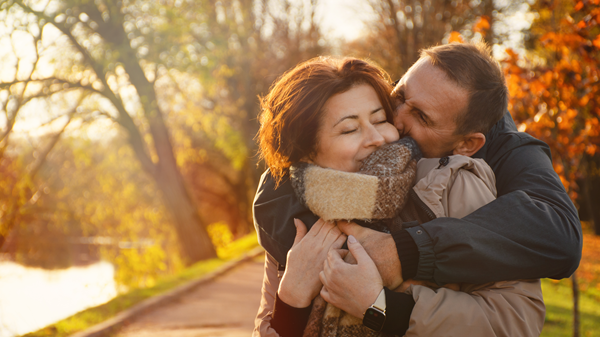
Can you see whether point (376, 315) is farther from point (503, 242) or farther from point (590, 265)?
point (590, 265)

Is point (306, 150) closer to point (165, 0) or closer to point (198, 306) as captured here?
point (198, 306)

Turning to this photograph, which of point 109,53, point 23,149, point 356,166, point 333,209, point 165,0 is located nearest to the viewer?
point 333,209

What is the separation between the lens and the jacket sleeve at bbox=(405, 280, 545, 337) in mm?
1448

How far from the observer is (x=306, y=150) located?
189 centimetres

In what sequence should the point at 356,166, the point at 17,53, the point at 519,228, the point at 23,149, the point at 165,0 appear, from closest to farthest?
the point at 519,228 → the point at 356,166 → the point at 17,53 → the point at 23,149 → the point at 165,0

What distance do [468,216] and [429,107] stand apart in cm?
54

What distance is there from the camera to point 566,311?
20.0 ft

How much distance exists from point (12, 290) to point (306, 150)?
9954mm

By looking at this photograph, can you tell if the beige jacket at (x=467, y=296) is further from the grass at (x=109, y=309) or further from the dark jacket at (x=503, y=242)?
the grass at (x=109, y=309)

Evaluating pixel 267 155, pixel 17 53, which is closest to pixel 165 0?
pixel 17 53

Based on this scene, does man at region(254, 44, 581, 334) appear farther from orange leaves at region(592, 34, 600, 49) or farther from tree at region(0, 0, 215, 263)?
tree at region(0, 0, 215, 263)

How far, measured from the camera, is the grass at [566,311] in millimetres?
5219

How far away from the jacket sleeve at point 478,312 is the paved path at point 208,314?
4.52 meters

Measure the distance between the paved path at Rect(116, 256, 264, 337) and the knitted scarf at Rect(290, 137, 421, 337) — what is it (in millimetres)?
4310
